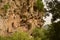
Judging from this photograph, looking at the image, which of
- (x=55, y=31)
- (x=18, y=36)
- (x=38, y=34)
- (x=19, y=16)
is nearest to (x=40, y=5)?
(x=19, y=16)

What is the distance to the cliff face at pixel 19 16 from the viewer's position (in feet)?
121

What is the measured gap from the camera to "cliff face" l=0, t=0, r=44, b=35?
36.9 m

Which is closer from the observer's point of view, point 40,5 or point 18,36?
point 18,36

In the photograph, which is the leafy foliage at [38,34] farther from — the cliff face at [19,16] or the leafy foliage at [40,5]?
the leafy foliage at [40,5]

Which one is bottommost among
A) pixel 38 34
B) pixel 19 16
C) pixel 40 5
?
pixel 38 34

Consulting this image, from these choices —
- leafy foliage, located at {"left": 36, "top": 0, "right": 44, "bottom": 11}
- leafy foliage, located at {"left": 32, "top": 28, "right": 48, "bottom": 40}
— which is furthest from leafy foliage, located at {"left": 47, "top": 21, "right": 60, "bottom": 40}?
leafy foliage, located at {"left": 36, "top": 0, "right": 44, "bottom": 11}

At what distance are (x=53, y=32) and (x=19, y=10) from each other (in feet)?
41.4

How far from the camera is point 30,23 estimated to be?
45.8m

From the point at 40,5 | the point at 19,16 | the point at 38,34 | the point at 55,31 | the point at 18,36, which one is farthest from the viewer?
the point at 40,5

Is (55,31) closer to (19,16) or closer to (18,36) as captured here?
(18,36)

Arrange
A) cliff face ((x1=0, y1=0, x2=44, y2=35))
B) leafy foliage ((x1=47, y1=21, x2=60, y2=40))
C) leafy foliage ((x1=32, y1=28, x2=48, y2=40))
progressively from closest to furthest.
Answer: leafy foliage ((x1=47, y1=21, x2=60, y2=40)) → cliff face ((x1=0, y1=0, x2=44, y2=35)) → leafy foliage ((x1=32, y1=28, x2=48, y2=40))

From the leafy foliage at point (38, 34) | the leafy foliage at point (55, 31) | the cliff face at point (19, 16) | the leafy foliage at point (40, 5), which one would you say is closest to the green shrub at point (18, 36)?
the cliff face at point (19, 16)

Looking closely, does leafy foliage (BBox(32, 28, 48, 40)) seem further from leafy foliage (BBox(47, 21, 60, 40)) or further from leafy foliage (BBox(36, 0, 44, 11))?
leafy foliage (BBox(47, 21, 60, 40))

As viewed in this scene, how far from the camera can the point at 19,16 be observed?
43.4 meters
